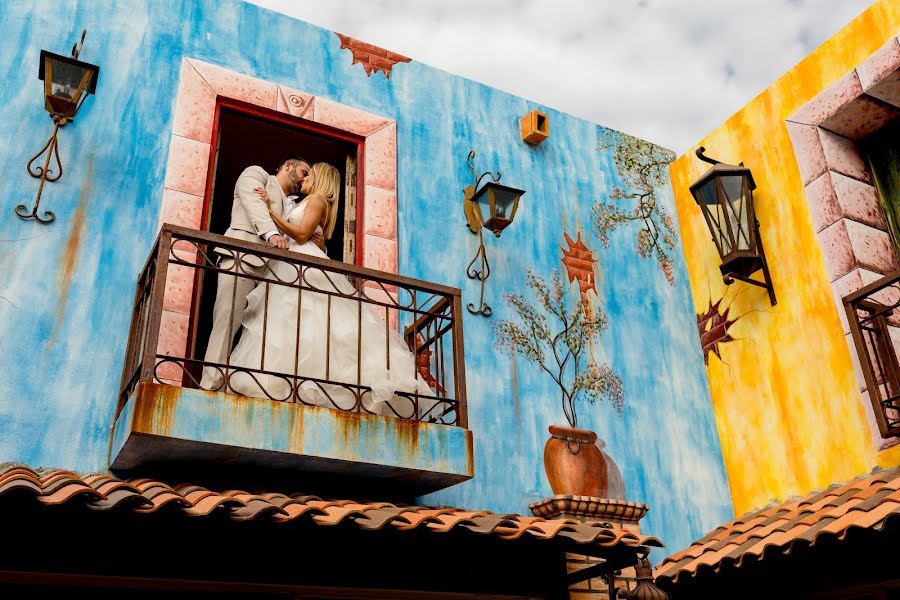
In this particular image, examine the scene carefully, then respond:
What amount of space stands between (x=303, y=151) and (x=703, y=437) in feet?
13.5

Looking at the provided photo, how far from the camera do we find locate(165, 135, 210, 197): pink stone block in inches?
224

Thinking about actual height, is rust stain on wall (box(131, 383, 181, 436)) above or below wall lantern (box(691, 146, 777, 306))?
below

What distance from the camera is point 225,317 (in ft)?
17.9

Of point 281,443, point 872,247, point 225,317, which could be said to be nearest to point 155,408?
point 281,443

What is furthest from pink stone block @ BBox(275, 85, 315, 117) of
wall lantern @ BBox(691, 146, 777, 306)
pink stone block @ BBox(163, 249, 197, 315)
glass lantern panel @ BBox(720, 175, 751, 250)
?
glass lantern panel @ BBox(720, 175, 751, 250)

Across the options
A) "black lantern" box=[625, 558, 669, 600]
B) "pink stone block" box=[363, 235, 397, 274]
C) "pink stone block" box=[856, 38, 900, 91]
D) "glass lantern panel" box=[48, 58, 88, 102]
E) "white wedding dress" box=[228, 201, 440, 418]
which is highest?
"pink stone block" box=[856, 38, 900, 91]

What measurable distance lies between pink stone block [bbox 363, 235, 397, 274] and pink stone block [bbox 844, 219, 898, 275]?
11.4 ft

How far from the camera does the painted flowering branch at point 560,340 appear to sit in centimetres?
654

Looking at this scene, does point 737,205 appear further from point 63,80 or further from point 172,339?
point 63,80

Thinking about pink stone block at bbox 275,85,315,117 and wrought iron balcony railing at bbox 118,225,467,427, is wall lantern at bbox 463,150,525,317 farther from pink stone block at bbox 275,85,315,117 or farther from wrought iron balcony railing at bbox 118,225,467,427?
pink stone block at bbox 275,85,315,117

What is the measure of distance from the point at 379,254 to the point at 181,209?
55.1 inches

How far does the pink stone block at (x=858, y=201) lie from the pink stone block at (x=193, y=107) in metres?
4.73

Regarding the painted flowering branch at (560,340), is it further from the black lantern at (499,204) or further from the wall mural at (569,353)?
the black lantern at (499,204)

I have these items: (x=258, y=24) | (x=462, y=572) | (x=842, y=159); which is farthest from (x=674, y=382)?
(x=258, y=24)
